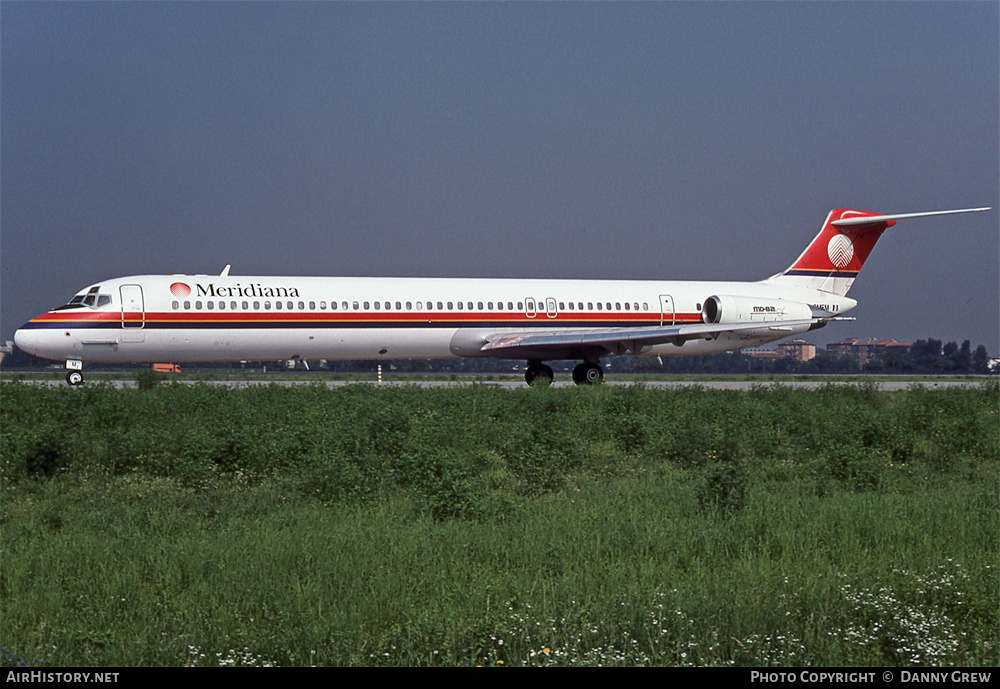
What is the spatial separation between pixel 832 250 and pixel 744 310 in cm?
517

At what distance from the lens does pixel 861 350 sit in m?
96.1

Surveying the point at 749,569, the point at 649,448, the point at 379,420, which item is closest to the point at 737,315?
the point at 649,448

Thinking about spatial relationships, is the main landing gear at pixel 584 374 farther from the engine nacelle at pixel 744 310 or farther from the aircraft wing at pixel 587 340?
the engine nacelle at pixel 744 310

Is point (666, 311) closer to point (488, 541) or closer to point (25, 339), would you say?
point (25, 339)

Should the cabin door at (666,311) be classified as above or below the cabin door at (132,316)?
below

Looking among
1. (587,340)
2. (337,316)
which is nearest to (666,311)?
(587,340)

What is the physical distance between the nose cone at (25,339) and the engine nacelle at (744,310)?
1876 centimetres

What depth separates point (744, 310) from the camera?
101 feet

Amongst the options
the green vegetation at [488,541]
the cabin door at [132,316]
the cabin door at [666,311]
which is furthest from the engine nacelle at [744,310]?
the cabin door at [132,316]

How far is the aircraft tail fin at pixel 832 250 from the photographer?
3359cm

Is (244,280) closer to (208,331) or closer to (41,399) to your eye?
(208,331)

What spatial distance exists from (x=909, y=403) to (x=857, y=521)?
11658 mm

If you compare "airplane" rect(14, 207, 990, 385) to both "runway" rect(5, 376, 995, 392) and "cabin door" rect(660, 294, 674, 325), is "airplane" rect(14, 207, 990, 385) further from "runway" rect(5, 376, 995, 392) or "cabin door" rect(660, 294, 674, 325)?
"runway" rect(5, 376, 995, 392)

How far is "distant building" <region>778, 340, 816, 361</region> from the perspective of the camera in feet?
272
